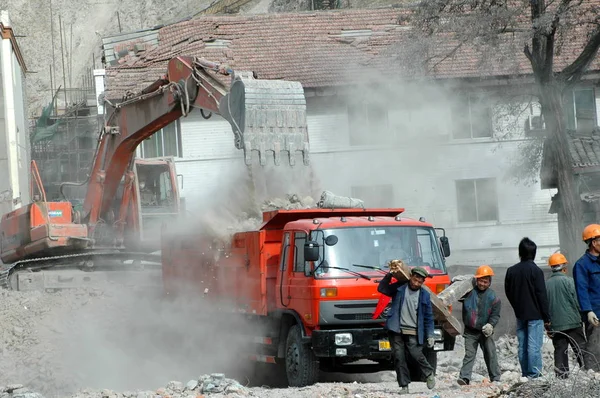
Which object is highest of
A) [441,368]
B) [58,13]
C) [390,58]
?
[58,13]

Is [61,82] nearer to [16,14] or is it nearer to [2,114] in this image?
[16,14]

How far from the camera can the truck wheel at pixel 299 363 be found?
13.7 m

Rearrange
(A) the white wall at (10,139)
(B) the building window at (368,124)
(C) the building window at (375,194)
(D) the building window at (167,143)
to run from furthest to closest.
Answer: (A) the white wall at (10,139), (D) the building window at (167,143), (B) the building window at (368,124), (C) the building window at (375,194)

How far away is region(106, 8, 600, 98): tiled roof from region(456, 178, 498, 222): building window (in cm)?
405

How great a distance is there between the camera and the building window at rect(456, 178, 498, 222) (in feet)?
122

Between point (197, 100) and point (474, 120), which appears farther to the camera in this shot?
point (474, 120)

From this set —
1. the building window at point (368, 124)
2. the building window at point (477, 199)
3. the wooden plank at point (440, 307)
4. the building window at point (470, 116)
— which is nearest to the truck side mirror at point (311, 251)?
the wooden plank at point (440, 307)

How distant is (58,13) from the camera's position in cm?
7269

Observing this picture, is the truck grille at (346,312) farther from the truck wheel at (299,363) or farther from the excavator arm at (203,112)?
the excavator arm at (203,112)

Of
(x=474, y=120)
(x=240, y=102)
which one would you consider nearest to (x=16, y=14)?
(x=474, y=120)

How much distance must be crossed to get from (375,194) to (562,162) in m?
10.6

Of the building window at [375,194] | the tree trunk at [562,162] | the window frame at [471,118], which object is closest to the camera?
the tree trunk at [562,162]

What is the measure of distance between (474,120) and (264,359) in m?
23.5

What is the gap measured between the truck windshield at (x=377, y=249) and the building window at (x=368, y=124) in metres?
21.1
